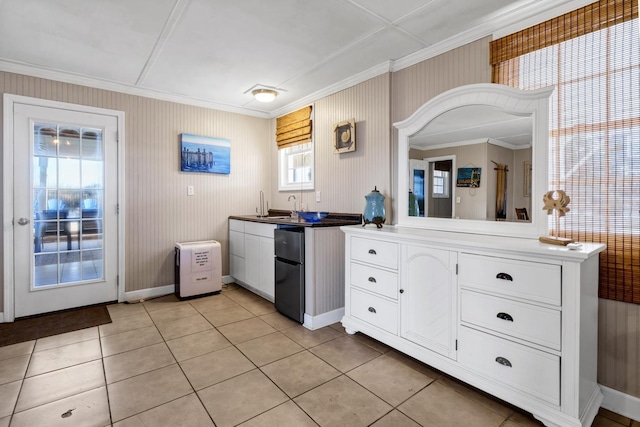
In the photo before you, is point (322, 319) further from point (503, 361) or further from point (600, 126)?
point (600, 126)

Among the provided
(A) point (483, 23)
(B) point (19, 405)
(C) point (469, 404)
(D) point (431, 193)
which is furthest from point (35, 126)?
(C) point (469, 404)

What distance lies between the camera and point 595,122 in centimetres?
185

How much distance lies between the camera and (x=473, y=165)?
Answer: 2.30m

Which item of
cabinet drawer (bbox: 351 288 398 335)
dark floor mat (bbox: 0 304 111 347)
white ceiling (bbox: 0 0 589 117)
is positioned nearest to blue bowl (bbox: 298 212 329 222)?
cabinet drawer (bbox: 351 288 398 335)

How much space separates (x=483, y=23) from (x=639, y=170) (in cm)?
137

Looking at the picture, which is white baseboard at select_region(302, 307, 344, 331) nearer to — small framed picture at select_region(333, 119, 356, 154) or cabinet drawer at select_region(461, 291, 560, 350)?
cabinet drawer at select_region(461, 291, 560, 350)

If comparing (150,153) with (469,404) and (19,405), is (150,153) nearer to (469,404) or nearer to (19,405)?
(19,405)

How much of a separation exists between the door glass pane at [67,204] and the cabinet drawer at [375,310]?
112 inches

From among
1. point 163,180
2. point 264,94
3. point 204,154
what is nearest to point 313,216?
A: point 264,94

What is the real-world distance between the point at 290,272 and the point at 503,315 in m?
1.80

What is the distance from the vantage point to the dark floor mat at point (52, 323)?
2703 mm

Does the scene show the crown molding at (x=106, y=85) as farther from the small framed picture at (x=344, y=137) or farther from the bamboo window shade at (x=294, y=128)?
the small framed picture at (x=344, y=137)

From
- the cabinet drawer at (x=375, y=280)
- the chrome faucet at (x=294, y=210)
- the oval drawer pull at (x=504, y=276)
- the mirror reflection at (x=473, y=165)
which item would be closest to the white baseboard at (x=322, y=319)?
the cabinet drawer at (x=375, y=280)

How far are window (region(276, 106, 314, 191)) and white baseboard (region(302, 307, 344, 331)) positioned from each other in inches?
61.3
